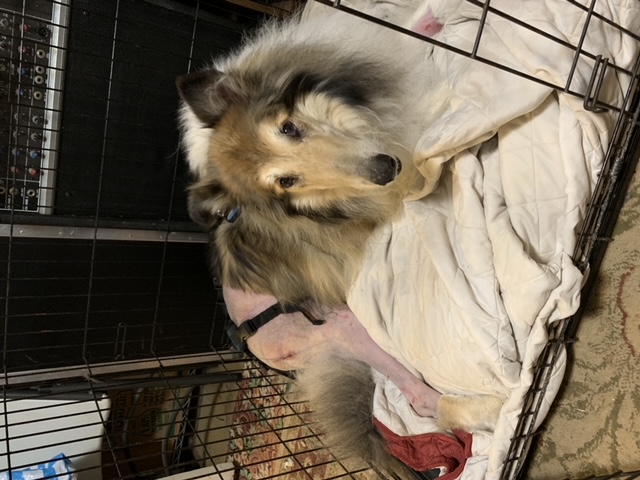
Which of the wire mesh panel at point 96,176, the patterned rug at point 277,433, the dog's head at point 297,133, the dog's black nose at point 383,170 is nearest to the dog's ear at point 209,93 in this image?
the dog's head at point 297,133

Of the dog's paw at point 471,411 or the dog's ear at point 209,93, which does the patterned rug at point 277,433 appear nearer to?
the dog's paw at point 471,411

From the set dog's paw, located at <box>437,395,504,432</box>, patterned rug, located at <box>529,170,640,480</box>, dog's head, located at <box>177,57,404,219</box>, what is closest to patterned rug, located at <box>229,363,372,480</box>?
dog's paw, located at <box>437,395,504,432</box>

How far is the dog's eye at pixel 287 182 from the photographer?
5.05ft

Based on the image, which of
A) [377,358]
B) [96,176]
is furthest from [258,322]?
[96,176]

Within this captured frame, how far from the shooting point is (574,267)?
1.29 metres

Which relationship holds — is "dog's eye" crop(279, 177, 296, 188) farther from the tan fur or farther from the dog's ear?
the dog's ear

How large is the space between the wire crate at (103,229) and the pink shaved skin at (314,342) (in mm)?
266

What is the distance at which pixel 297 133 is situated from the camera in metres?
1.48

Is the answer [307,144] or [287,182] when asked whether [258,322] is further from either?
[307,144]

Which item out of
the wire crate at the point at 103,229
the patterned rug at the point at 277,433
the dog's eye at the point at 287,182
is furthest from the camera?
the patterned rug at the point at 277,433

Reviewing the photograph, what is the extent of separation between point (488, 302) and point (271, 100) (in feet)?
2.57

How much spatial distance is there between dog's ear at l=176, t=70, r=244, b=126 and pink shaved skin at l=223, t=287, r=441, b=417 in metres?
0.67

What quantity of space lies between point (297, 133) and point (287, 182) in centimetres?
15

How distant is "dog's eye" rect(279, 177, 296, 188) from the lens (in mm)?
1539
